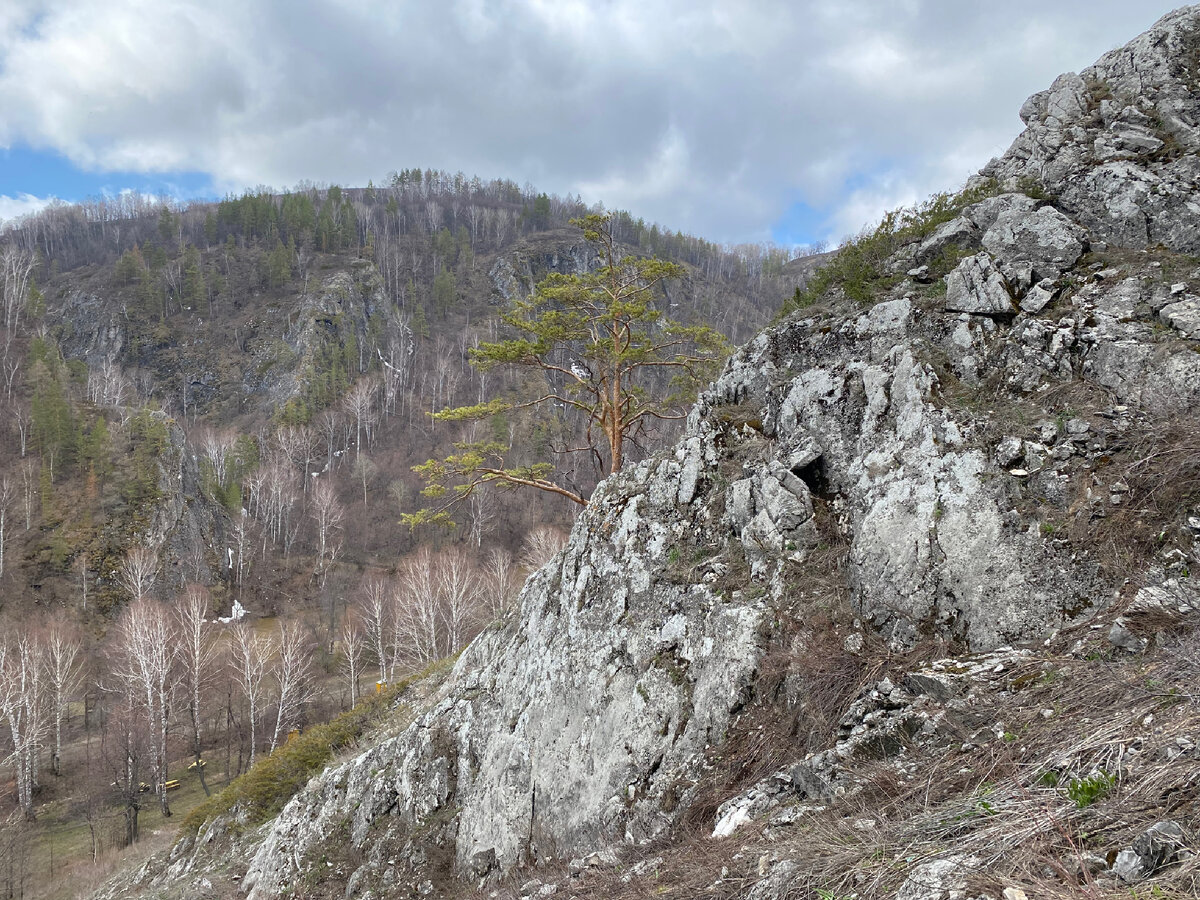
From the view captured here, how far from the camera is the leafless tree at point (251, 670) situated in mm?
28453

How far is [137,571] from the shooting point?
39438 millimetres

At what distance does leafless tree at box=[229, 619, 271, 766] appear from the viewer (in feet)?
93.4

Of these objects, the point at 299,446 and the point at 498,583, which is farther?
the point at 299,446

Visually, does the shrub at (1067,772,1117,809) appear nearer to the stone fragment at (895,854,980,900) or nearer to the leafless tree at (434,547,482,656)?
the stone fragment at (895,854,980,900)

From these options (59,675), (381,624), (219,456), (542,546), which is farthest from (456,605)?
(219,456)

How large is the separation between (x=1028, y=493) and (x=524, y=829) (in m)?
8.03

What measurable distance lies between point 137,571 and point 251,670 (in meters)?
17.4

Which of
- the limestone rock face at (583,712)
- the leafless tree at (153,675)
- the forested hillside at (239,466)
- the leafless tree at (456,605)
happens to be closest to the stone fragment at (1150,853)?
the limestone rock face at (583,712)

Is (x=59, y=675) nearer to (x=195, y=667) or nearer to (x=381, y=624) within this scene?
(x=195, y=667)

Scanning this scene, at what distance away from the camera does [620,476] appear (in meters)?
11.6

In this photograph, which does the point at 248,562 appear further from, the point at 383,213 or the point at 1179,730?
the point at 383,213

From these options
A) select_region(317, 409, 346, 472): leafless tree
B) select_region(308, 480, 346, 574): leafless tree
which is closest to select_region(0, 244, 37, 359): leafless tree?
select_region(317, 409, 346, 472): leafless tree

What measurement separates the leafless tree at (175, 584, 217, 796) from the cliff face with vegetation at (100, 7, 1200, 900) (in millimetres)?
19379

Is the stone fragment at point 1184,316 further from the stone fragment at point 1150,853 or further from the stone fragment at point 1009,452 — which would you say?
the stone fragment at point 1150,853
